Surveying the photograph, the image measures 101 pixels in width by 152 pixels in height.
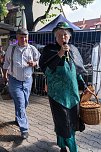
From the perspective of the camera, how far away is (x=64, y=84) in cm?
366

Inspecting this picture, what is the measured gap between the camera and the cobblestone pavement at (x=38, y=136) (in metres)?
4.44

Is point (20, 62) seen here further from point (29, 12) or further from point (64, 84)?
point (29, 12)

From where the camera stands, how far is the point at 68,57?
12.0 feet

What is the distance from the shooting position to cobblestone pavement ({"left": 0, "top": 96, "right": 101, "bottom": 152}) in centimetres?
444

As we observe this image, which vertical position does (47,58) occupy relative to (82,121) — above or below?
above

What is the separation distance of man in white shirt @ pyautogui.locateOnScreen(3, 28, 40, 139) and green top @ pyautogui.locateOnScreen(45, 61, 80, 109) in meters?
1.21

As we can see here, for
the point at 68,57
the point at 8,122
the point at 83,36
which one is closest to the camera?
the point at 68,57

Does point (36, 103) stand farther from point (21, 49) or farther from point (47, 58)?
point (47, 58)

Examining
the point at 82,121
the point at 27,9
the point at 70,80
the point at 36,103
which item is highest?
the point at 27,9

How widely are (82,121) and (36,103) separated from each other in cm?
382

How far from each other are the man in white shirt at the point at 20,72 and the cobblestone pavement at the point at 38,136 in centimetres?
23

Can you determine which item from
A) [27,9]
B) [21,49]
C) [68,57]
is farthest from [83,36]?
[27,9]

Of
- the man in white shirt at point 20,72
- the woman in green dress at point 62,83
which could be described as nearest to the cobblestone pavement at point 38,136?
the man in white shirt at point 20,72

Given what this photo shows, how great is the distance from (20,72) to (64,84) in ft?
4.64
